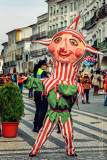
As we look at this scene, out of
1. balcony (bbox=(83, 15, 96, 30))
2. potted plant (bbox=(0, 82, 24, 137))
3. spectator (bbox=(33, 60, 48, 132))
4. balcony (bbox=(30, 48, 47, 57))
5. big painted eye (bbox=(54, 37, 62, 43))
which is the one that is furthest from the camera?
balcony (bbox=(30, 48, 47, 57))

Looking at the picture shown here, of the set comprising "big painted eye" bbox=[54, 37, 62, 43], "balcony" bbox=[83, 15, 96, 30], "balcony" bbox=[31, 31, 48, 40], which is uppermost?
"balcony" bbox=[31, 31, 48, 40]

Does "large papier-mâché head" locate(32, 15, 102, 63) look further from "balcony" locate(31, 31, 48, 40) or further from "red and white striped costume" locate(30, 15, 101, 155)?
"balcony" locate(31, 31, 48, 40)

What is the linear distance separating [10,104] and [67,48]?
2.43 metres

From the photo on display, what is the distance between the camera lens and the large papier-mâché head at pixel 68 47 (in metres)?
6.84

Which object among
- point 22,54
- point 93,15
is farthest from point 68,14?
point 22,54

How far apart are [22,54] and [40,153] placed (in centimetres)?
8036

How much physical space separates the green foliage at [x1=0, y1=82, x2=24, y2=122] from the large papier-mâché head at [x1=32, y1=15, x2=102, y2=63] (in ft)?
7.06

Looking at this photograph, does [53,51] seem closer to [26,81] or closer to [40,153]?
[26,81]

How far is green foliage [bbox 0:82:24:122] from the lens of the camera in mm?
8672

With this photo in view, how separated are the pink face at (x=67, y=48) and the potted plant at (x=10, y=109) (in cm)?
217

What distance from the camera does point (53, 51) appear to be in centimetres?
697

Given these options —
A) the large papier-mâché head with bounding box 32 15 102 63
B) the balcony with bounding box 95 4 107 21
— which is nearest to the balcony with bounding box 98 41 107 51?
the balcony with bounding box 95 4 107 21

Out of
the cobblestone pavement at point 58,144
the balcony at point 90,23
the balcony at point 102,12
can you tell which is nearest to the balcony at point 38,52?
the balcony at point 90,23

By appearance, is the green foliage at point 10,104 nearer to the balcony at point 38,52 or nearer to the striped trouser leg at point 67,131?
the striped trouser leg at point 67,131
